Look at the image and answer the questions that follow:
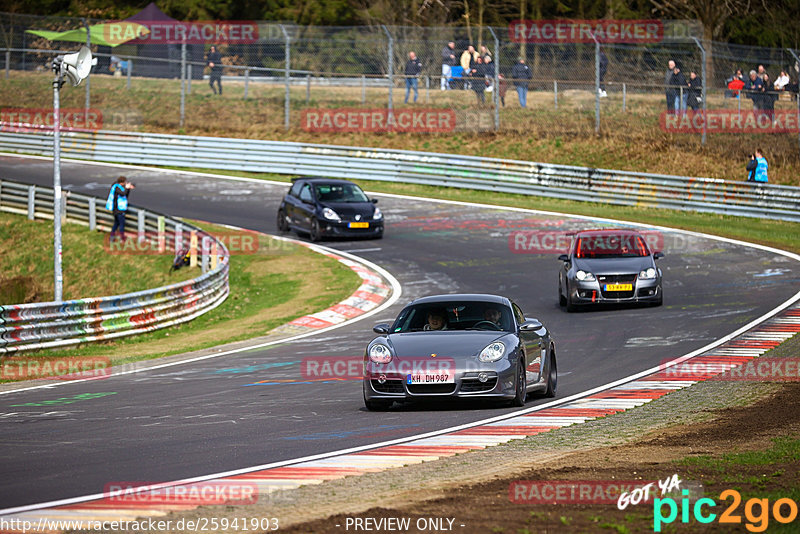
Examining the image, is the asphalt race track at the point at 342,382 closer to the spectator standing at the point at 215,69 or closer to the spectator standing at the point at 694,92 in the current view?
the spectator standing at the point at 694,92

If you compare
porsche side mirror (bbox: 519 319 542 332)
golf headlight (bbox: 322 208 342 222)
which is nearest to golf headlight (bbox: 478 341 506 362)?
porsche side mirror (bbox: 519 319 542 332)

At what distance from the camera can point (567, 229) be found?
29266mm

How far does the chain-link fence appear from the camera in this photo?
3438cm

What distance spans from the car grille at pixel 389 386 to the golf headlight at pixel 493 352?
0.88 meters

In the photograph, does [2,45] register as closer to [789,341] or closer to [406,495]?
[789,341]

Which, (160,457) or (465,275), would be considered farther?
(465,275)

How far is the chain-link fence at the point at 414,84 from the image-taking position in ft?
113

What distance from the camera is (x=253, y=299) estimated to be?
24312 mm

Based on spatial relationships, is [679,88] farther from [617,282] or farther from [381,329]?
[381,329]

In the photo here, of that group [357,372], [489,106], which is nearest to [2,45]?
[489,106]

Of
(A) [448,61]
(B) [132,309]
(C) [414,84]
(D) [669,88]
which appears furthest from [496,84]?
(B) [132,309]

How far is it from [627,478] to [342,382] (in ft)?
23.1

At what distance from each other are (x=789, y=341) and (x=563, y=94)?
2209 cm

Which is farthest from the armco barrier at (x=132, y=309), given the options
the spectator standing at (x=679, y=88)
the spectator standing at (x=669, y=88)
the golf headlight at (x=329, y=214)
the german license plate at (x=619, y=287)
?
the spectator standing at (x=679, y=88)
